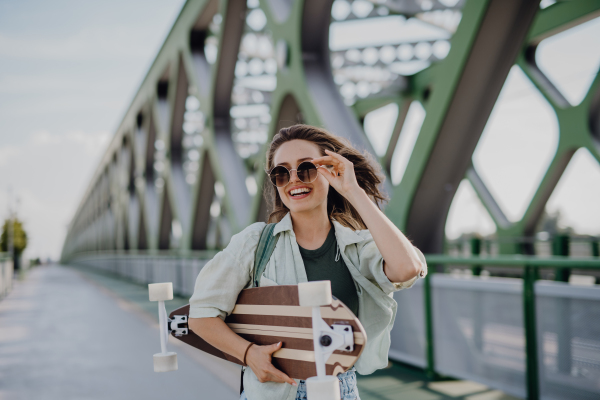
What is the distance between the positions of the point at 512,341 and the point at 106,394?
3564 millimetres

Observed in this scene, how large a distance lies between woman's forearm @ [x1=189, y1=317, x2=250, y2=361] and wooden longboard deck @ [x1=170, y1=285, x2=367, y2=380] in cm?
6

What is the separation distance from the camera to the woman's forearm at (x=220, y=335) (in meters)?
1.86

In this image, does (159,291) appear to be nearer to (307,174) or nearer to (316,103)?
(307,174)

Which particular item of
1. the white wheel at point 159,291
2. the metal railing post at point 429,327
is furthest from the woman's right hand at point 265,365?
the metal railing post at point 429,327

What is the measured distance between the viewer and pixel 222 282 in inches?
74.0

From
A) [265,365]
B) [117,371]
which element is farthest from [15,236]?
[265,365]

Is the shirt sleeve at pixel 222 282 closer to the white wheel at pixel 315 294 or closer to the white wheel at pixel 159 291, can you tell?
the white wheel at pixel 159 291

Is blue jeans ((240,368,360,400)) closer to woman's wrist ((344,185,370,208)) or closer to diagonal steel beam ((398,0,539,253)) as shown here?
woman's wrist ((344,185,370,208))

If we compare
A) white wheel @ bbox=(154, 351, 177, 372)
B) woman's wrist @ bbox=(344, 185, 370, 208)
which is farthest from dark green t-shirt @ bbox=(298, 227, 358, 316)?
white wheel @ bbox=(154, 351, 177, 372)

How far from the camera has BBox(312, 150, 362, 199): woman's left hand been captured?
1879mm

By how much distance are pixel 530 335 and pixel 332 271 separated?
2.78 metres

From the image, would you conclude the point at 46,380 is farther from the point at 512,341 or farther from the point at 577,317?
the point at 577,317

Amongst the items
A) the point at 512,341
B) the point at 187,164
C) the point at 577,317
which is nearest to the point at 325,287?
the point at 577,317

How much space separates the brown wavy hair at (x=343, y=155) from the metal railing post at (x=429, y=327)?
3.14 metres
